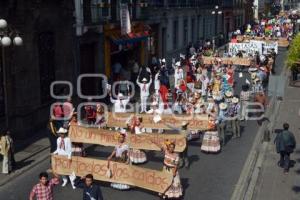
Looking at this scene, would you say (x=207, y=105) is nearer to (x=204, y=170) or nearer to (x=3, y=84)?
(x=204, y=170)

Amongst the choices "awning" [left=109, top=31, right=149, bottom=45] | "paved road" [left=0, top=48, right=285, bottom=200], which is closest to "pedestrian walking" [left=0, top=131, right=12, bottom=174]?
"paved road" [left=0, top=48, right=285, bottom=200]

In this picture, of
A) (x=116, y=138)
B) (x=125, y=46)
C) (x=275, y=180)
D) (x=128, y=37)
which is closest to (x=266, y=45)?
(x=125, y=46)

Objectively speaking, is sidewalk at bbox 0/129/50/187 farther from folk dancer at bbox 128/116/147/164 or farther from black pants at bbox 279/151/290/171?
black pants at bbox 279/151/290/171

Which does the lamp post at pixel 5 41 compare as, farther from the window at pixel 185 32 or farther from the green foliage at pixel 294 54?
the window at pixel 185 32

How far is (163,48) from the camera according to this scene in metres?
38.4

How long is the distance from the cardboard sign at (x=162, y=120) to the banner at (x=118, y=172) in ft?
12.5

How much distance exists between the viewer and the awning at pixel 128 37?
2755cm

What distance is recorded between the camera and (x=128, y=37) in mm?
29125

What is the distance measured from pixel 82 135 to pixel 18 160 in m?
2.48

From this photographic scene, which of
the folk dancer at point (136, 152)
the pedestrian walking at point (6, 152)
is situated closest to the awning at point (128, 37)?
the folk dancer at point (136, 152)

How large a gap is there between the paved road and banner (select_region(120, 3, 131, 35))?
11.7 m

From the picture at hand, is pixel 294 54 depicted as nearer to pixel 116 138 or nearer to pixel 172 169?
pixel 116 138

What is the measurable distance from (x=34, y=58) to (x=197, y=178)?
326 inches

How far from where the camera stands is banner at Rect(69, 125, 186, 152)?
14.9 m
